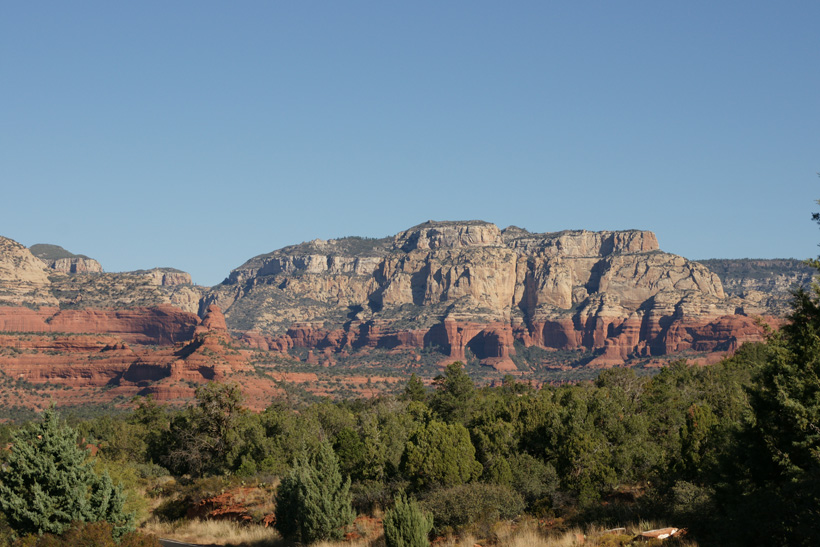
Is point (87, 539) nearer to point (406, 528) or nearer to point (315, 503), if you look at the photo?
point (315, 503)

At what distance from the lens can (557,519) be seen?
2858 centimetres

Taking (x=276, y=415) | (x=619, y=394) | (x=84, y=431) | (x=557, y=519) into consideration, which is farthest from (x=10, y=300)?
(x=557, y=519)

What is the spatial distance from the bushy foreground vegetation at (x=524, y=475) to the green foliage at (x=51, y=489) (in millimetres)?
41

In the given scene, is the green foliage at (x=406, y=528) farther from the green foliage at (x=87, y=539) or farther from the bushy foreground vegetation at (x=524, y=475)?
the green foliage at (x=87, y=539)

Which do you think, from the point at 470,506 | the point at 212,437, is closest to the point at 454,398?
the point at 212,437

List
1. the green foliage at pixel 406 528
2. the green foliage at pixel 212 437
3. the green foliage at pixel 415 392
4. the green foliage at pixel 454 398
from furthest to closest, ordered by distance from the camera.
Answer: the green foliage at pixel 415 392 → the green foliage at pixel 454 398 → the green foliage at pixel 212 437 → the green foliage at pixel 406 528

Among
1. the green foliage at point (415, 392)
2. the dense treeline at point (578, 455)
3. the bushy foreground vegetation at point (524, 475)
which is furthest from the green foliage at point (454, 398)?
the bushy foreground vegetation at point (524, 475)

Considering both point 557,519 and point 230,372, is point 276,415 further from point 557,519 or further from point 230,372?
point 230,372

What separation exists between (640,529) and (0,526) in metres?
21.0

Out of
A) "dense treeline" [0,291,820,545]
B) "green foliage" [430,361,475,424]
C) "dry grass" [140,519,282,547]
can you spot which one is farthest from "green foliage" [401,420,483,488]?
"green foliage" [430,361,475,424]

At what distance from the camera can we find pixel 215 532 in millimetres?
32656

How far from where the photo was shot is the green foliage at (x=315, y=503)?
2809 centimetres

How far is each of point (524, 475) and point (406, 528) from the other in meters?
11.0

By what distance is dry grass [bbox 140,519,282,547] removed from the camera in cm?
3055
